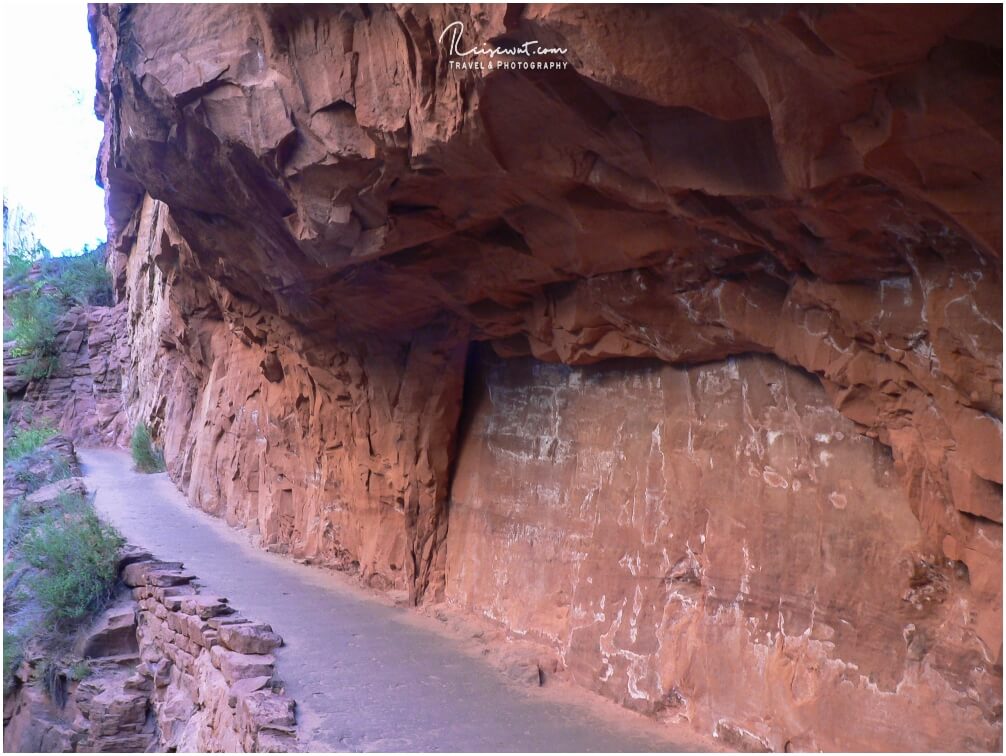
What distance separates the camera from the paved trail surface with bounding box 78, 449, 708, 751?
18.3 ft

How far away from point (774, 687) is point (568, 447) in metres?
2.63

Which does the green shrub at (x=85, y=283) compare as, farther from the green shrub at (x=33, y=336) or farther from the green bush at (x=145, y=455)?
the green bush at (x=145, y=455)

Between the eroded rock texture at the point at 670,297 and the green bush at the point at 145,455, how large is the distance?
10.6 m

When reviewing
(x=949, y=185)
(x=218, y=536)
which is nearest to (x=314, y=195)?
(x=949, y=185)

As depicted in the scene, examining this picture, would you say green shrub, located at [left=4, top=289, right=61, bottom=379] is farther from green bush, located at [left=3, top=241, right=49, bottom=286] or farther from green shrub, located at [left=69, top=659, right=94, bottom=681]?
green shrub, located at [left=69, top=659, right=94, bottom=681]

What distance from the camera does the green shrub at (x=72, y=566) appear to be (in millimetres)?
8938

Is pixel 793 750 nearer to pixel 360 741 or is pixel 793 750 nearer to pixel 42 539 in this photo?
pixel 360 741

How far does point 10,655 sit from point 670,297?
751 centimetres

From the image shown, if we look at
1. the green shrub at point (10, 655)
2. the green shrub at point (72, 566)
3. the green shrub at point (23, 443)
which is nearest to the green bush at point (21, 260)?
the green shrub at point (23, 443)

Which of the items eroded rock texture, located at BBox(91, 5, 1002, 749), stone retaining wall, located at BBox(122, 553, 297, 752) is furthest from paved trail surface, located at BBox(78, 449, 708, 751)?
eroded rock texture, located at BBox(91, 5, 1002, 749)

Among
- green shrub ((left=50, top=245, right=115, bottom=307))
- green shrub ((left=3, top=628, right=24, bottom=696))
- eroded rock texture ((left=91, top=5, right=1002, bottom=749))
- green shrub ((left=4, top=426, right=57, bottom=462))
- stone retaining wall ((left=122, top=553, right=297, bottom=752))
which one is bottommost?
green shrub ((left=3, top=628, right=24, bottom=696))

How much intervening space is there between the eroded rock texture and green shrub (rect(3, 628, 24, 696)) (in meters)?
4.02

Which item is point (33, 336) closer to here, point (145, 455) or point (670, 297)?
point (145, 455)

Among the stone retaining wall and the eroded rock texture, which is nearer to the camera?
the eroded rock texture
